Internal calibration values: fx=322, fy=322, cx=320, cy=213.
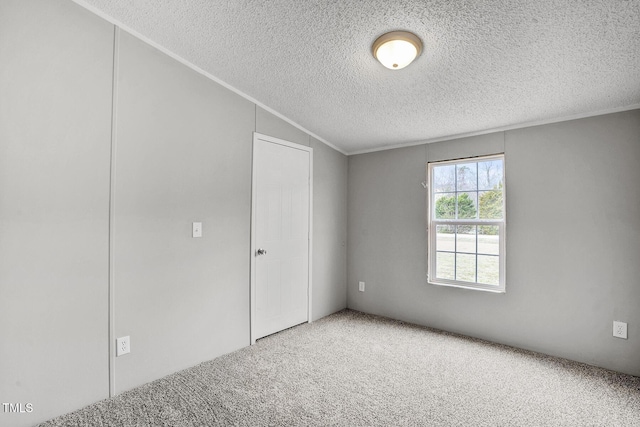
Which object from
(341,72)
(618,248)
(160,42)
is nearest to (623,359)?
(618,248)

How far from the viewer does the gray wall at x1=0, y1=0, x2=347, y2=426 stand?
71.7 inches

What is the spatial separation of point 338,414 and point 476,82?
8.02 feet

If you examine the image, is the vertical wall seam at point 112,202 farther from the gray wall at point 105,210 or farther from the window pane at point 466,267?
the window pane at point 466,267

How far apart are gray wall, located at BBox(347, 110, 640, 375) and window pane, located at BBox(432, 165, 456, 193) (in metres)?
0.15

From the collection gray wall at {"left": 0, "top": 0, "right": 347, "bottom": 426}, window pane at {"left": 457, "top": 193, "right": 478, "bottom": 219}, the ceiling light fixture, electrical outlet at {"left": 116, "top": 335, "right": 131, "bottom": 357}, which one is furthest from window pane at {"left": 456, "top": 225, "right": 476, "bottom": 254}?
electrical outlet at {"left": 116, "top": 335, "right": 131, "bottom": 357}

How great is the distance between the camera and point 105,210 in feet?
7.00

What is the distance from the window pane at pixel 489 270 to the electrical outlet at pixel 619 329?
2.84 feet

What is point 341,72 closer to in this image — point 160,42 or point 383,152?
point 160,42

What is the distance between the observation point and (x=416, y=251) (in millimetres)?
3621

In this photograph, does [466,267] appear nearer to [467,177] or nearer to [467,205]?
[467,205]

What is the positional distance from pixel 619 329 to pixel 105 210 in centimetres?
390

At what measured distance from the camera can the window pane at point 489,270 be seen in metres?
3.13

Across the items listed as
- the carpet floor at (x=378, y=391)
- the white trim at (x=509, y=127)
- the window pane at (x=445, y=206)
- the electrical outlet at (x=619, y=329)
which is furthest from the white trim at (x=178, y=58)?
the electrical outlet at (x=619, y=329)

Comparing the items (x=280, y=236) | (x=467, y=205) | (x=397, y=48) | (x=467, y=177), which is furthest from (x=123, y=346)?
(x=467, y=177)
